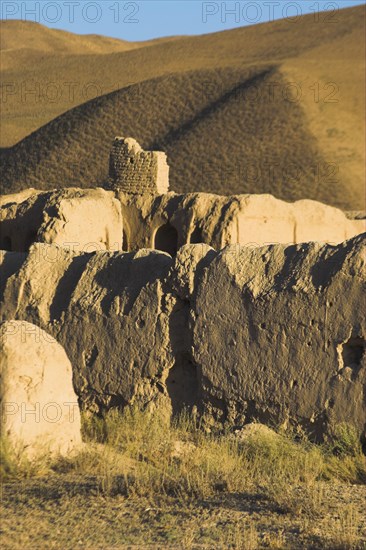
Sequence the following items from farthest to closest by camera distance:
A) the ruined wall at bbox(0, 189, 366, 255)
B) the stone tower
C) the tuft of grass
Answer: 1. the stone tower
2. the ruined wall at bbox(0, 189, 366, 255)
3. the tuft of grass

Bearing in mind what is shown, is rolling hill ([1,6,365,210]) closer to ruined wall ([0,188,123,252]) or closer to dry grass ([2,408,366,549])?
ruined wall ([0,188,123,252])

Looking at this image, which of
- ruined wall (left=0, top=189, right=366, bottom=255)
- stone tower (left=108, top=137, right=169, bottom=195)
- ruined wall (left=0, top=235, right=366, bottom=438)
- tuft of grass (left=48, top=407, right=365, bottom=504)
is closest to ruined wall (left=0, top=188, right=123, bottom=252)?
ruined wall (left=0, top=189, right=366, bottom=255)

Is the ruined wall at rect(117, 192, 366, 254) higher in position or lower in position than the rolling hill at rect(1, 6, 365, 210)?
lower

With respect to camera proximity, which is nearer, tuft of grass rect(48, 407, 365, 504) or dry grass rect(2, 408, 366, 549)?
dry grass rect(2, 408, 366, 549)

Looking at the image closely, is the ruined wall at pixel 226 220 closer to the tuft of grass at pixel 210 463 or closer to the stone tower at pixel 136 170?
the stone tower at pixel 136 170

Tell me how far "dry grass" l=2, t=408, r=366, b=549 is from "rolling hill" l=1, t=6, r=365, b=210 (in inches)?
1374

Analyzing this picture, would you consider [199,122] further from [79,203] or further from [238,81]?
[79,203]

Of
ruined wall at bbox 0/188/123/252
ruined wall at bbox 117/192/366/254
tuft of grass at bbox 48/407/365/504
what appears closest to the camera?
tuft of grass at bbox 48/407/365/504

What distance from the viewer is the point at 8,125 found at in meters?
70.6

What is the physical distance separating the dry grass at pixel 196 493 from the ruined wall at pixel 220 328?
458mm

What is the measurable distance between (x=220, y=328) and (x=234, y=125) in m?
42.4

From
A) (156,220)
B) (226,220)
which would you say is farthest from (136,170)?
(226,220)

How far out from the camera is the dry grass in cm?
712

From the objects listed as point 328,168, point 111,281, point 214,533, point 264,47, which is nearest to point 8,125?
point 264,47
